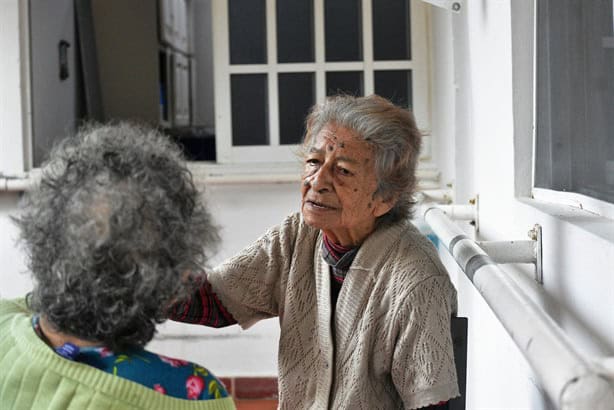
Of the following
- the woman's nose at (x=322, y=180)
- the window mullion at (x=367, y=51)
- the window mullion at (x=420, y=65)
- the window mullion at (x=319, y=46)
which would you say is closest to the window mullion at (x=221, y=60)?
the window mullion at (x=319, y=46)

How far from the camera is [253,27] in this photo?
393 cm

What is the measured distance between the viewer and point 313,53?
12.9 feet

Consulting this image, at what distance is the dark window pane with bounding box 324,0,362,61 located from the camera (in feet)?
12.8

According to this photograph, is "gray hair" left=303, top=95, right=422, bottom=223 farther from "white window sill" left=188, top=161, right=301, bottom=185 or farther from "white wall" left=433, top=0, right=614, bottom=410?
"white window sill" left=188, top=161, right=301, bottom=185

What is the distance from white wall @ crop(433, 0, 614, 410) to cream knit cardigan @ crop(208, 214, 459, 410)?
0.21 m

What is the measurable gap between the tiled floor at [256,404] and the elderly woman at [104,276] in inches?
107

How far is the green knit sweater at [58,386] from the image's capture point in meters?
1.13

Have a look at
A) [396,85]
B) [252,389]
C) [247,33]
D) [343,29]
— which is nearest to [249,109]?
[247,33]

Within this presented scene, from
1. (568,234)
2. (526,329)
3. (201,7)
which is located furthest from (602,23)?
(201,7)

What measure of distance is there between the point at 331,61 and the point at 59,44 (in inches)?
55.1

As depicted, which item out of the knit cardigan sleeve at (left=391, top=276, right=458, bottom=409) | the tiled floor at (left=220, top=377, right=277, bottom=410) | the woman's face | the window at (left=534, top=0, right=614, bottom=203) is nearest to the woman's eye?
the woman's face

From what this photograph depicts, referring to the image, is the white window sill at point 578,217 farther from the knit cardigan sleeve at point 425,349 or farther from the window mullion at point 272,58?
the window mullion at point 272,58

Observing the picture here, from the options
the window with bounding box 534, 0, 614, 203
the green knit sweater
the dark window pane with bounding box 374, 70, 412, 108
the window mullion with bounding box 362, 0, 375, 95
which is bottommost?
the green knit sweater

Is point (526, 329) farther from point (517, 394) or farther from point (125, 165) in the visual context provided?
point (517, 394)
